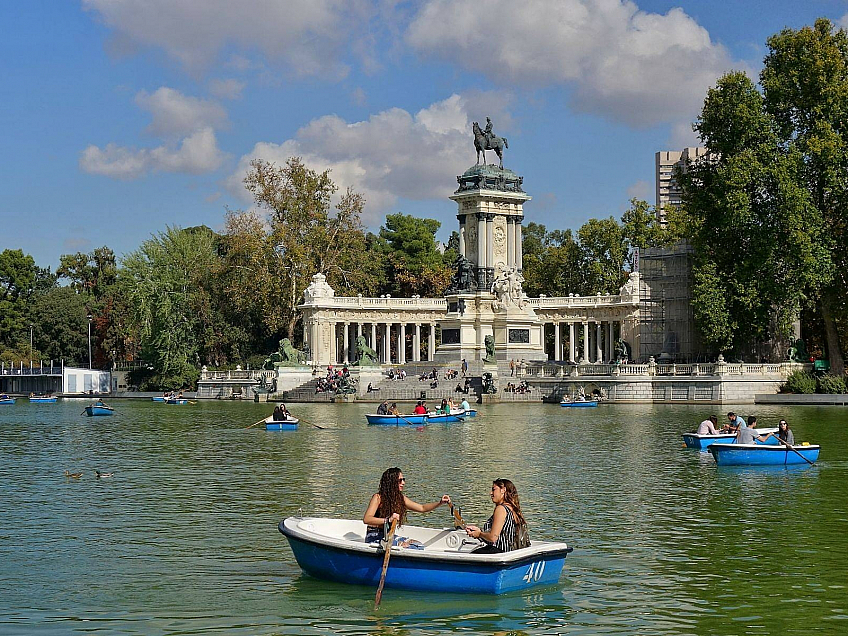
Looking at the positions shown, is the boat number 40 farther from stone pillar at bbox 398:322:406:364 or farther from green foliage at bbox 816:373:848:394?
stone pillar at bbox 398:322:406:364

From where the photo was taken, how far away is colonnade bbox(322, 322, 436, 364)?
312 feet

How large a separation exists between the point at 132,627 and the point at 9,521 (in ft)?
29.0

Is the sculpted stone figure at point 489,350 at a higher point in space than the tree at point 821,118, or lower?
lower

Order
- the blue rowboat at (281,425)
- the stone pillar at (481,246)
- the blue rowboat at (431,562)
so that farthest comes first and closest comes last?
the stone pillar at (481,246) < the blue rowboat at (281,425) < the blue rowboat at (431,562)

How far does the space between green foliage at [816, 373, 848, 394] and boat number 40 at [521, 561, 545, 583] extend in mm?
48084

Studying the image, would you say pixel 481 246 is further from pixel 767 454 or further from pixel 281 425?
pixel 767 454

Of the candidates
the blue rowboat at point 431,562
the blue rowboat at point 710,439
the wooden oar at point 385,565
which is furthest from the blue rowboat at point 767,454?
the wooden oar at point 385,565

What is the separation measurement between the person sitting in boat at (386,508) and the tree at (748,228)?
4756cm

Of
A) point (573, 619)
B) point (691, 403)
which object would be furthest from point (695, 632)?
point (691, 403)

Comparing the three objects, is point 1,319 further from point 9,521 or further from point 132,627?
point 132,627

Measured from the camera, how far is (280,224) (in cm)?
9031

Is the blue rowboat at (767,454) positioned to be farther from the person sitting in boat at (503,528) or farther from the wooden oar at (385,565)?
the wooden oar at (385,565)

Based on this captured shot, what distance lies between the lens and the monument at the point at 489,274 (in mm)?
80812

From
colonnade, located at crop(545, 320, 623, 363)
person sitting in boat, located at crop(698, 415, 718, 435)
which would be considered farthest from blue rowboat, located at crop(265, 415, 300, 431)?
colonnade, located at crop(545, 320, 623, 363)
